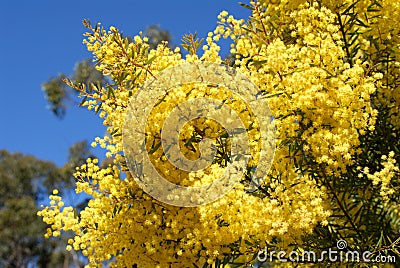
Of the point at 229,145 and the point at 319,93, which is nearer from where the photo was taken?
the point at 319,93

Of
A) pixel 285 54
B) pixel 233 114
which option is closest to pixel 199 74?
pixel 233 114

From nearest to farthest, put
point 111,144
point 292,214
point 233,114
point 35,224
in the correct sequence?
point 292,214 < point 233,114 < point 111,144 < point 35,224

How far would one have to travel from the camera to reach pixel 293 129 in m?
3.13

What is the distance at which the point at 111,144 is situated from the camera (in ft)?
11.7

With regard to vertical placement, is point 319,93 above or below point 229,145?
above

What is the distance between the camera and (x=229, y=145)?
345 cm

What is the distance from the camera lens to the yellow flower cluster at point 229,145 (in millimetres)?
3010

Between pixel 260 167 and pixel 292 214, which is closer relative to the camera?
pixel 292 214

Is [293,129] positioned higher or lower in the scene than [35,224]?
lower

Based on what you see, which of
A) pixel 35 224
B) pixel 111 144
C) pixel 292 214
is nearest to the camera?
pixel 292 214

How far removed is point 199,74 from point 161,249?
4.08 ft

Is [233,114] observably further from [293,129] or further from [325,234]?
[325,234]

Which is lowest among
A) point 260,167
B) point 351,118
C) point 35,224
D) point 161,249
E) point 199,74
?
point 161,249

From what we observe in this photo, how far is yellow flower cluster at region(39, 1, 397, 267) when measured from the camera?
3010mm
